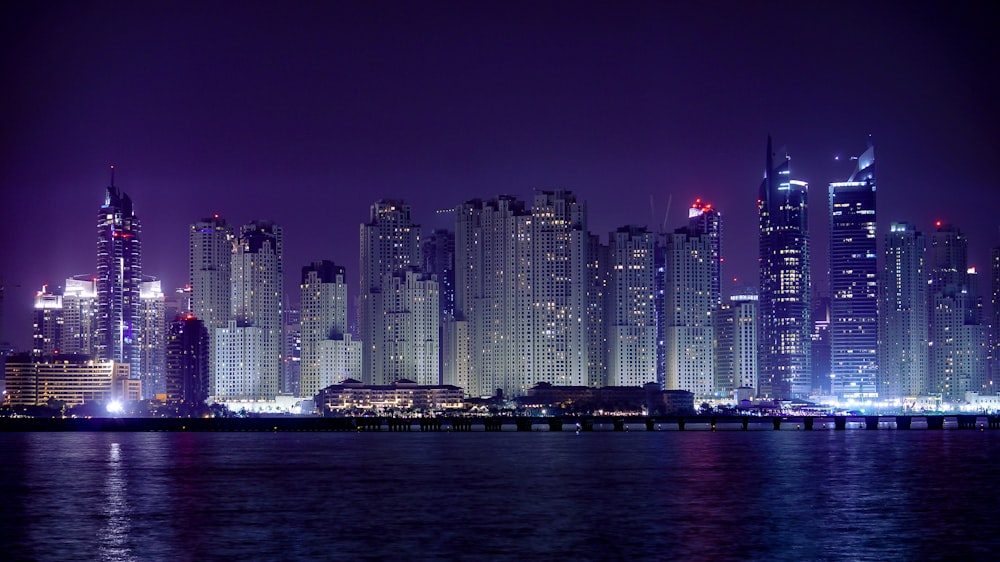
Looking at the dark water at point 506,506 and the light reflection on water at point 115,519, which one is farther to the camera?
the dark water at point 506,506

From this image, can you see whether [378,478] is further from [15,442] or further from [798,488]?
[15,442]

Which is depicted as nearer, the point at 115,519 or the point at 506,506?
the point at 115,519

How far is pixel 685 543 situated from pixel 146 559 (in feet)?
82.8

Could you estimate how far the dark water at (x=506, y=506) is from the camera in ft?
225

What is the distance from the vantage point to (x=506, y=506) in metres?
87.4

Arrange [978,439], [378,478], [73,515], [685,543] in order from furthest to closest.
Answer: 1. [978,439]
2. [378,478]
3. [73,515]
4. [685,543]

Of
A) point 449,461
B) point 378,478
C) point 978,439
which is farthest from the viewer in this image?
point 978,439

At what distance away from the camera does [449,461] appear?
451 ft

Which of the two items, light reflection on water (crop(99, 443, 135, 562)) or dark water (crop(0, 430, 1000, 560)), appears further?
dark water (crop(0, 430, 1000, 560))

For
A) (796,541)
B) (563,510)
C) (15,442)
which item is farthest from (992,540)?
(15,442)

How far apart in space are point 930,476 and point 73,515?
214 ft

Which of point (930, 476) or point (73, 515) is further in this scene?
point (930, 476)

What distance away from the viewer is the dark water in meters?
68.5

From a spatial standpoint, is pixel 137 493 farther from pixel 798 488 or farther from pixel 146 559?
pixel 798 488
